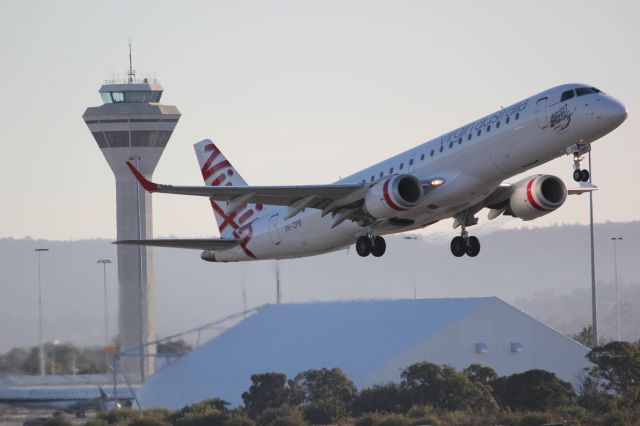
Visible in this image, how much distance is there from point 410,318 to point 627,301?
168 feet

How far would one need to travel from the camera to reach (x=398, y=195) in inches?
2019

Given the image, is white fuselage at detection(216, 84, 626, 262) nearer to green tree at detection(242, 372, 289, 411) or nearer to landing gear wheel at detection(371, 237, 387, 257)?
landing gear wheel at detection(371, 237, 387, 257)

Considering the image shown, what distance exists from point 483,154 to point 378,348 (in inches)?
1740

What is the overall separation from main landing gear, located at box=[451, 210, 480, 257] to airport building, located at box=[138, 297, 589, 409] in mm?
33020

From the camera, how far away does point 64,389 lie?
315 feet

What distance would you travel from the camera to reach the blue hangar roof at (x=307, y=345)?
304 feet

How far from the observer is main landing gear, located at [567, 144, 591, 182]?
48.0m

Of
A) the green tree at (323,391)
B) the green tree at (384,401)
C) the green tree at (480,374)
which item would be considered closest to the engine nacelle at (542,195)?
the green tree at (384,401)

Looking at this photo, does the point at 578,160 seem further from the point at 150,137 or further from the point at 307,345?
the point at 150,137

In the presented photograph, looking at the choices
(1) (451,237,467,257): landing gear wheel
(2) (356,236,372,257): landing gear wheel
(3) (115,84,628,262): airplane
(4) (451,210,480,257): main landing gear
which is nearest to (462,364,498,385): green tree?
(3) (115,84,628,262): airplane

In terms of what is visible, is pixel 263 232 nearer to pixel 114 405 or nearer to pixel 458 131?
pixel 458 131

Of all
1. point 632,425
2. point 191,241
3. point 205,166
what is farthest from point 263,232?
point 632,425

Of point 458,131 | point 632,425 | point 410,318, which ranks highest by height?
point 458,131

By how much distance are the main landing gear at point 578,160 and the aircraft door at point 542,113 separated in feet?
4.10
